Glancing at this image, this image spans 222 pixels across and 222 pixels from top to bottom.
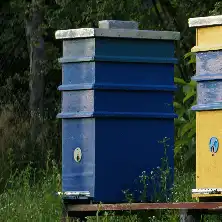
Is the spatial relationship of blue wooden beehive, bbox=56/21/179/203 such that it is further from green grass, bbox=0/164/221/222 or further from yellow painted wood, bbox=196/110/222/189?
yellow painted wood, bbox=196/110/222/189

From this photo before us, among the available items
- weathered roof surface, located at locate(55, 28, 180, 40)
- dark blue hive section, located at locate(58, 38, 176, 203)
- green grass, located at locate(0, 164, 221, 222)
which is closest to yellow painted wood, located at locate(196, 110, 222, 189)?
green grass, located at locate(0, 164, 221, 222)

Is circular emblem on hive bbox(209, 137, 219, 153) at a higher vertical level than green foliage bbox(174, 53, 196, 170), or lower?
lower

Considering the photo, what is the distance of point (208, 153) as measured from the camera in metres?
7.93

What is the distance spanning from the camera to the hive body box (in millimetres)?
7840

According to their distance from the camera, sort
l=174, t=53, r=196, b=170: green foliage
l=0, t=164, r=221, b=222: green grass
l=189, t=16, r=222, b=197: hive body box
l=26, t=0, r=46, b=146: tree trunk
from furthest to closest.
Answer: l=26, t=0, r=46, b=146: tree trunk, l=174, t=53, r=196, b=170: green foliage, l=0, t=164, r=221, b=222: green grass, l=189, t=16, r=222, b=197: hive body box

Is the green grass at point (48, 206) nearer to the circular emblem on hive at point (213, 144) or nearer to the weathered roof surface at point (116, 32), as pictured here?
the circular emblem on hive at point (213, 144)

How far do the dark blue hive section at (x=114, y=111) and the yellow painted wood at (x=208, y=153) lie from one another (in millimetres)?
829

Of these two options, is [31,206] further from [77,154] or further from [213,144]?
[213,144]

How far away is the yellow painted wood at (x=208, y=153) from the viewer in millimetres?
7840

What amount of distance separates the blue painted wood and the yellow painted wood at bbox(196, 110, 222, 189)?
66 millimetres

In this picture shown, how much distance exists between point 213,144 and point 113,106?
42.3 inches

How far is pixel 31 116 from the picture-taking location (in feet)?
55.6

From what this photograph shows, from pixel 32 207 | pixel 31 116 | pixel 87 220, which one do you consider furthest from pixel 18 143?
pixel 87 220

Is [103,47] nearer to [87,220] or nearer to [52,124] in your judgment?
[87,220]
